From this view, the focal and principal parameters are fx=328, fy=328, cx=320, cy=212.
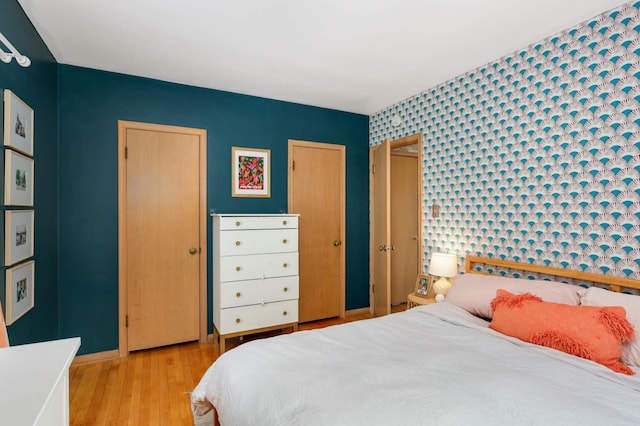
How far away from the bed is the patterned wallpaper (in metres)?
0.34

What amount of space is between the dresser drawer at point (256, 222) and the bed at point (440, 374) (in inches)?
54.4

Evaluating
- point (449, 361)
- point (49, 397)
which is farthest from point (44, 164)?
point (449, 361)

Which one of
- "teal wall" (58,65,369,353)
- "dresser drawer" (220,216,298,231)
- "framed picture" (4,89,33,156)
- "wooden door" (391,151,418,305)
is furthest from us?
"wooden door" (391,151,418,305)

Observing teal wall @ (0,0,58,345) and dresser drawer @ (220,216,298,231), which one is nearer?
teal wall @ (0,0,58,345)

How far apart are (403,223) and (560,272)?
235 centimetres

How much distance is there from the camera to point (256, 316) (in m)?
3.08

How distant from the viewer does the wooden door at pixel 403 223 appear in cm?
441

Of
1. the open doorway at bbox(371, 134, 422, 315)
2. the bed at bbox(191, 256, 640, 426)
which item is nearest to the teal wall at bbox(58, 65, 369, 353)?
the open doorway at bbox(371, 134, 422, 315)

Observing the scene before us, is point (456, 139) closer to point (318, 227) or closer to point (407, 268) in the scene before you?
point (318, 227)

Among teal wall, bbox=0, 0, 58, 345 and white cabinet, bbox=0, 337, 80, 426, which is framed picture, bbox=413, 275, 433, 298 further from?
teal wall, bbox=0, 0, 58, 345

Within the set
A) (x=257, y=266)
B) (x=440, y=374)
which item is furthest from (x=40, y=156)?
(x=440, y=374)

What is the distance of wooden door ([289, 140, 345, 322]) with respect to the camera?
12.4ft

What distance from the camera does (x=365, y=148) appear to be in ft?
13.9

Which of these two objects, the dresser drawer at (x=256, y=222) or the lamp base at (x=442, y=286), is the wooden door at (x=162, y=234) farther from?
the lamp base at (x=442, y=286)
